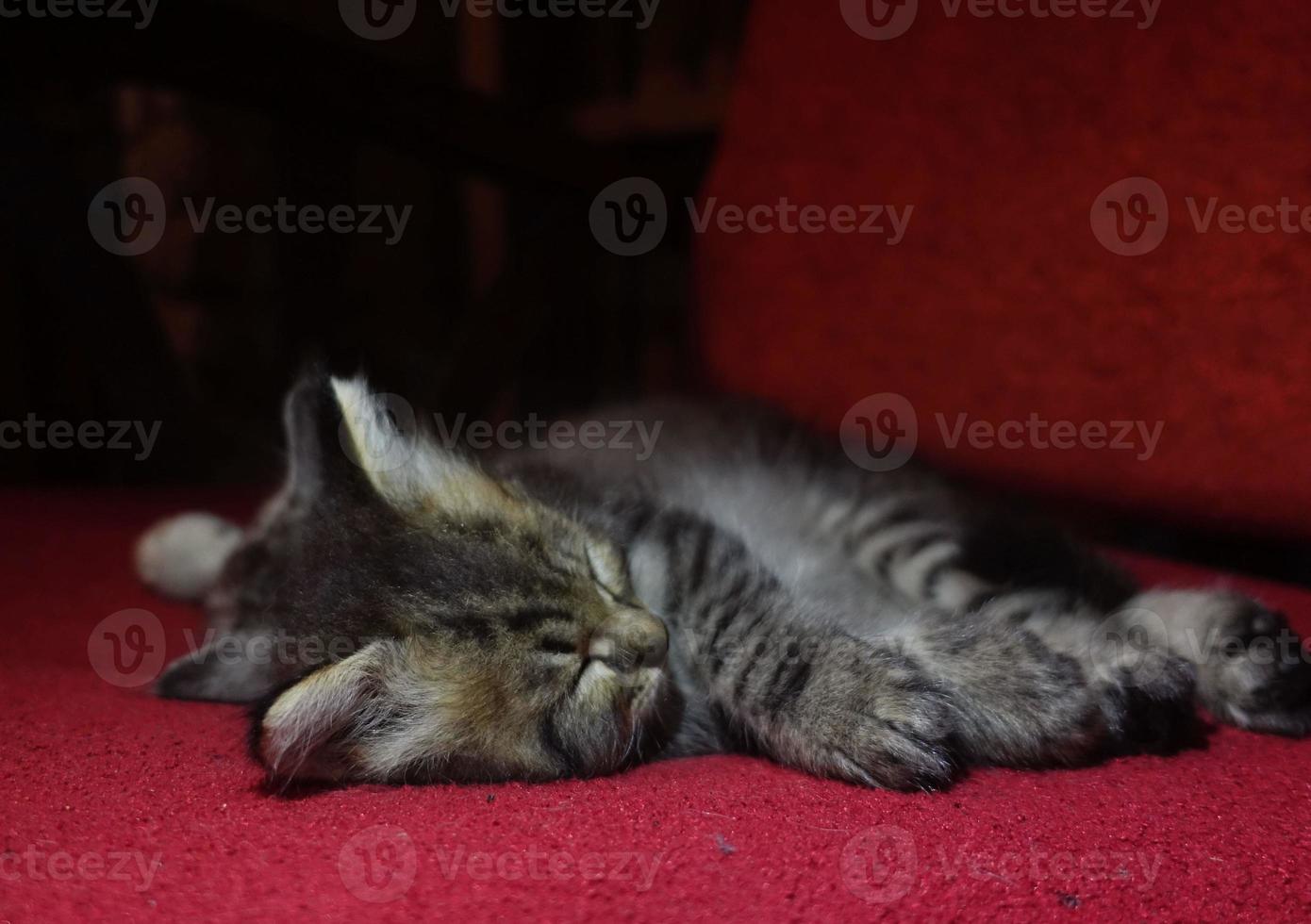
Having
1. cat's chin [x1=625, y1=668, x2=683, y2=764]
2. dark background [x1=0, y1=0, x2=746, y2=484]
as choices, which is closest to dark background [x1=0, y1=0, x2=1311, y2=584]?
dark background [x1=0, y1=0, x2=746, y2=484]

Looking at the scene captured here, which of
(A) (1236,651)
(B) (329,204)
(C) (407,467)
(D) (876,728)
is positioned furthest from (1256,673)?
(B) (329,204)

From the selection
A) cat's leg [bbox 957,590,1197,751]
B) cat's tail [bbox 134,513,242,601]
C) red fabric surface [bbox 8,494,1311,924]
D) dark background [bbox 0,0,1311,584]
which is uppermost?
dark background [bbox 0,0,1311,584]

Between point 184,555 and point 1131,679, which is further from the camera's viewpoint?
point 184,555

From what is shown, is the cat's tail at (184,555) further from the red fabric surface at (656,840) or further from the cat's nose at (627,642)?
the cat's nose at (627,642)

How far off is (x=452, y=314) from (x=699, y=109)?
1.16m

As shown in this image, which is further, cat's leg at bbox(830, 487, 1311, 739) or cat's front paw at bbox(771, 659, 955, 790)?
cat's leg at bbox(830, 487, 1311, 739)

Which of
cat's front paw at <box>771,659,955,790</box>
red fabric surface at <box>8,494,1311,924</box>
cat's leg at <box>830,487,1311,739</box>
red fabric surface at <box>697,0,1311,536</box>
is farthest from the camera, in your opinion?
red fabric surface at <box>697,0,1311,536</box>

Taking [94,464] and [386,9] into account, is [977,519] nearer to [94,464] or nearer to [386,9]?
[94,464]

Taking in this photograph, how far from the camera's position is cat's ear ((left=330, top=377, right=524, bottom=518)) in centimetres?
106

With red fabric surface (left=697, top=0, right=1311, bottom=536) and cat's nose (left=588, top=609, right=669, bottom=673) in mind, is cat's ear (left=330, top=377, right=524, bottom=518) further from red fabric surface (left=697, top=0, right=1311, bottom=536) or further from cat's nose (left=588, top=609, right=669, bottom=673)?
red fabric surface (left=697, top=0, right=1311, bottom=536)

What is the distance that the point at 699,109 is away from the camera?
2652 millimetres

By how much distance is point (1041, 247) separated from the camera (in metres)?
1.50

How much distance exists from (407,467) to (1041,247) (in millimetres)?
1023

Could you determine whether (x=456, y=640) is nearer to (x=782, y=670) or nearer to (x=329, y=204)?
(x=782, y=670)
